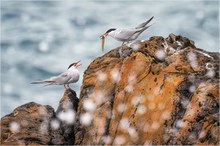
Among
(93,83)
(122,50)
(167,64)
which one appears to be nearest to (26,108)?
(93,83)

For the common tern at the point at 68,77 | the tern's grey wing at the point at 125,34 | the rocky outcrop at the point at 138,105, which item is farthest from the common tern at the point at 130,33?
the common tern at the point at 68,77

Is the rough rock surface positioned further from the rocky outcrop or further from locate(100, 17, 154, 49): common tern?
locate(100, 17, 154, 49): common tern

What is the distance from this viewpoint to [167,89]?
17.5 metres

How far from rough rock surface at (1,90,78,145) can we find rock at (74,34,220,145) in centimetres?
72

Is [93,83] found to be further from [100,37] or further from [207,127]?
[207,127]

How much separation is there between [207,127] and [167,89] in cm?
222

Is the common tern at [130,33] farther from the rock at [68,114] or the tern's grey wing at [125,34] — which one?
the rock at [68,114]

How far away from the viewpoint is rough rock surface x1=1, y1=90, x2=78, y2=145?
19719mm

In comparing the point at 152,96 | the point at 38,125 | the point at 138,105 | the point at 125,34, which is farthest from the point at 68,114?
the point at 152,96

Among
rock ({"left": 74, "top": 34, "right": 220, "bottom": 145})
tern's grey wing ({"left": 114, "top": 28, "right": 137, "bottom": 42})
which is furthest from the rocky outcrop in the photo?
tern's grey wing ({"left": 114, "top": 28, "right": 137, "bottom": 42})

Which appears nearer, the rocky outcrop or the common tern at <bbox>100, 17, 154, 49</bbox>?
the rocky outcrop

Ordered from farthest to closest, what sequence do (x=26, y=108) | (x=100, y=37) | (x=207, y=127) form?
(x=100, y=37) < (x=26, y=108) < (x=207, y=127)

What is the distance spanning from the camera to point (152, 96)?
17953mm

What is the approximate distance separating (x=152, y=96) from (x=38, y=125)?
5.45 meters
